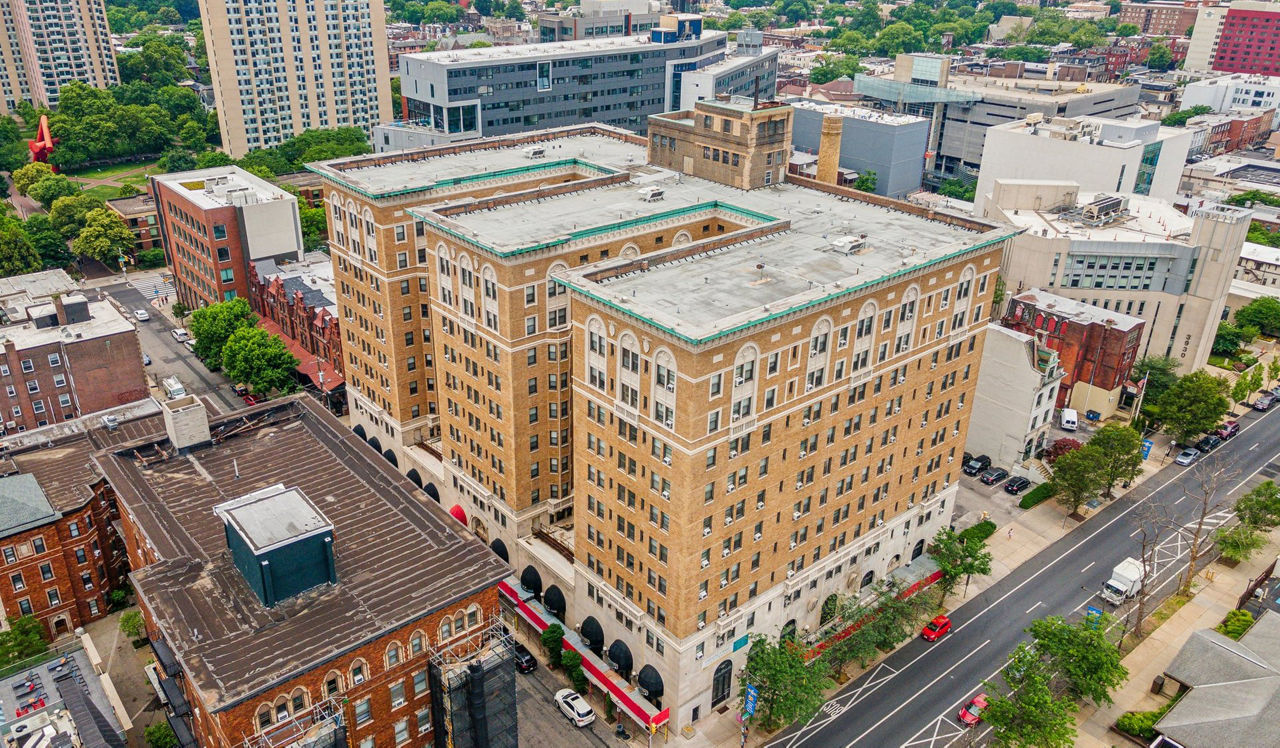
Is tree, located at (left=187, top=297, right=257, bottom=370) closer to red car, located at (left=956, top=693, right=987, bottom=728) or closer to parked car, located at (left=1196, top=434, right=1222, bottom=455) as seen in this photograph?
red car, located at (left=956, top=693, right=987, bottom=728)

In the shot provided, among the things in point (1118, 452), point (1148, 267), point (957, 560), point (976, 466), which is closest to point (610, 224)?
point (957, 560)

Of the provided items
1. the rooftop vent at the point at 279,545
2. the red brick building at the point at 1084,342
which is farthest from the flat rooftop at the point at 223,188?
the red brick building at the point at 1084,342

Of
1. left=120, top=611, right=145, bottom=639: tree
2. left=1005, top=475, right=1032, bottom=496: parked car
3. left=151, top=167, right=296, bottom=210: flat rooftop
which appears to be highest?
left=151, top=167, right=296, bottom=210: flat rooftop

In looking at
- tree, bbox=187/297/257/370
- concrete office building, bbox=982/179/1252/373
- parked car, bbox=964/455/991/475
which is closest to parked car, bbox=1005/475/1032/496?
parked car, bbox=964/455/991/475

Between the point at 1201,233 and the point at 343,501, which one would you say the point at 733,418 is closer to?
the point at 343,501

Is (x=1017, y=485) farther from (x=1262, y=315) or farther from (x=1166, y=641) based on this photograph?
(x=1262, y=315)

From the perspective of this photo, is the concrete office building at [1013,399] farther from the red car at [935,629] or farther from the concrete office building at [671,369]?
the red car at [935,629]
